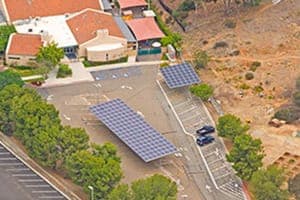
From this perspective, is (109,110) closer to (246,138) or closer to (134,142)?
(134,142)

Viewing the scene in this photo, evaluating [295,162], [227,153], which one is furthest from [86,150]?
[295,162]

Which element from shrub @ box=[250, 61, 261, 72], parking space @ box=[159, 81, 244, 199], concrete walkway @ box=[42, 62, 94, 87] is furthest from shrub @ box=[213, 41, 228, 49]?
concrete walkway @ box=[42, 62, 94, 87]

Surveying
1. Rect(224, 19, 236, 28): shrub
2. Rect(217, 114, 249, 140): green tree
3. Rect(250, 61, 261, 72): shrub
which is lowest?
Rect(250, 61, 261, 72): shrub

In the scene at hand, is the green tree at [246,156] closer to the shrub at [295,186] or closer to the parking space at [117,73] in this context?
the shrub at [295,186]

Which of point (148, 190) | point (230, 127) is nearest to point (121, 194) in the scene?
point (148, 190)

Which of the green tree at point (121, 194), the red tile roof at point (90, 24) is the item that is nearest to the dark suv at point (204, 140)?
the green tree at point (121, 194)

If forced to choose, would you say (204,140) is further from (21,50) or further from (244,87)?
(21,50)

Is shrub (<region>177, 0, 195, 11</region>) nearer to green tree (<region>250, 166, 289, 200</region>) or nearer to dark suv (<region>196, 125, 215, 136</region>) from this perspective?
dark suv (<region>196, 125, 215, 136</region>)
